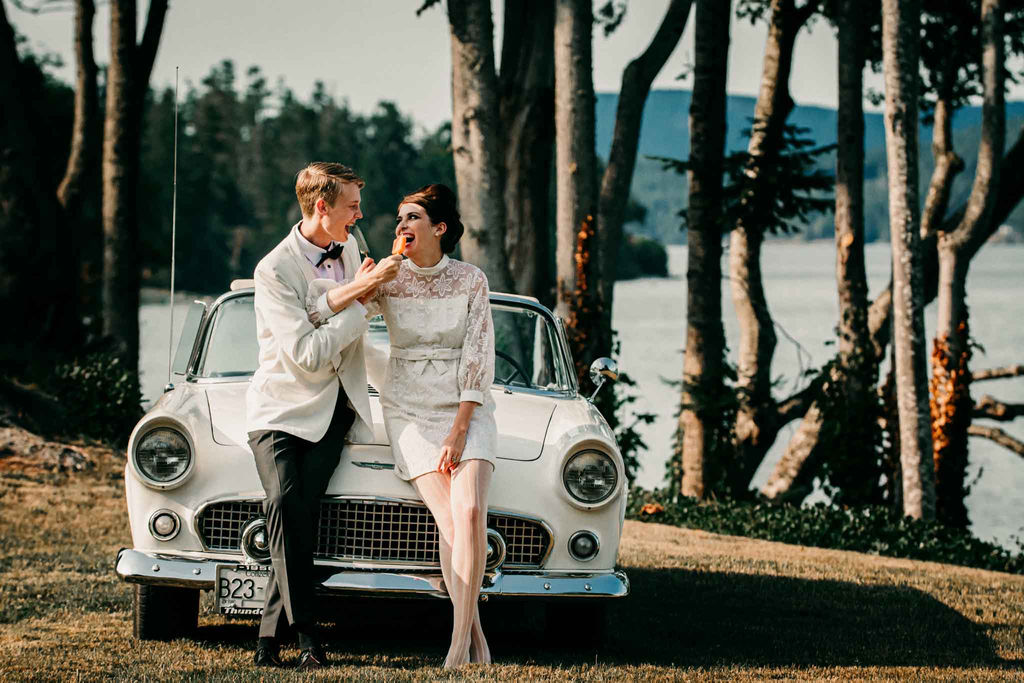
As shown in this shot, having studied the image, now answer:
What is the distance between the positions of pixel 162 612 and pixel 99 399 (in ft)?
25.7

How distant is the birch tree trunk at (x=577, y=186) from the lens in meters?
12.9

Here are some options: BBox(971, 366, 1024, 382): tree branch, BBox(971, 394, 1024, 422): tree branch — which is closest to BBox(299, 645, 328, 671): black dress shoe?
BBox(971, 366, 1024, 382): tree branch

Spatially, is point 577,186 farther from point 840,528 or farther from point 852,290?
point 840,528

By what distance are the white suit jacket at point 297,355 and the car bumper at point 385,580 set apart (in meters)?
0.61

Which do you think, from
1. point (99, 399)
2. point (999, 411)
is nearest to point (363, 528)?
point (99, 399)

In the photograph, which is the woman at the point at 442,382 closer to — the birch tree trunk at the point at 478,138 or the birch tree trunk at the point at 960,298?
the birch tree trunk at the point at 478,138

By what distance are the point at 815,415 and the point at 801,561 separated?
6.17 meters

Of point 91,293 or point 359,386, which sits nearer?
point 359,386

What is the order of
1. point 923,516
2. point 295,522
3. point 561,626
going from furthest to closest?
point 923,516 < point 561,626 < point 295,522

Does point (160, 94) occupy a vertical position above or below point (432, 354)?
above

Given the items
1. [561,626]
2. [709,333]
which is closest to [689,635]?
[561,626]

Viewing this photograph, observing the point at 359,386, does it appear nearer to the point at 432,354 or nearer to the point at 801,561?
the point at 432,354

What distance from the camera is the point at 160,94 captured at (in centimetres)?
12331

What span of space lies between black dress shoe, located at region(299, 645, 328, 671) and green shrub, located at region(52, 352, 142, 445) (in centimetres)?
820
